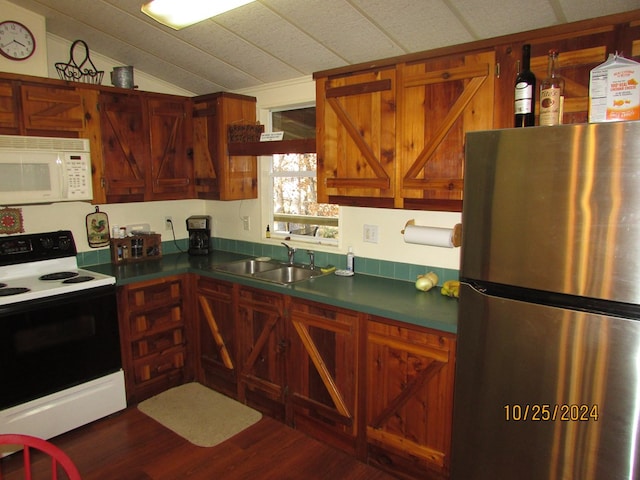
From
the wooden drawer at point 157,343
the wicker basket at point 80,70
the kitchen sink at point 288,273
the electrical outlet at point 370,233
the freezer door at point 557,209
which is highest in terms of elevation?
the wicker basket at point 80,70

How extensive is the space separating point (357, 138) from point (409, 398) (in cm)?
141

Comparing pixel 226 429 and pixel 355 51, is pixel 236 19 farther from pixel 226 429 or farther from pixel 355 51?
pixel 226 429

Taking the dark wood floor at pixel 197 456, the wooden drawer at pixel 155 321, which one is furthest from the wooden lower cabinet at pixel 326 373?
the wooden drawer at pixel 155 321

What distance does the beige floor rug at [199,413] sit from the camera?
274 cm

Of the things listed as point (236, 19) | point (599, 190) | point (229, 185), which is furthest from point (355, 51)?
point (599, 190)

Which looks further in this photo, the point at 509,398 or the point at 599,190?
the point at 509,398

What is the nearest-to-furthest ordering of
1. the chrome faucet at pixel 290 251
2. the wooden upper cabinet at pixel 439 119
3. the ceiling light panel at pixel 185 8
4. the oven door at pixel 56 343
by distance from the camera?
the ceiling light panel at pixel 185 8 → the wooden upper cabinet at pixel 439 119 → the oven door at pixel 56 343 → the chrome faucet at pixel 290 251

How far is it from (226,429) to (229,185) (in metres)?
1.74

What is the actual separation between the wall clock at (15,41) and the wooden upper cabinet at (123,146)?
18.4 inches

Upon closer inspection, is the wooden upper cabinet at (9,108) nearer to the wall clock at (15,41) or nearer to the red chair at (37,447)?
the wall clock at (15,41)

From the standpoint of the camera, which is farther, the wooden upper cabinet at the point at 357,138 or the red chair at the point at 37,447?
the wooden upper cabinet at the point at 357,138

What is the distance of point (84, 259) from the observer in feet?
10.9

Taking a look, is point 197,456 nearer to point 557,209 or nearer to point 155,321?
point 155,321

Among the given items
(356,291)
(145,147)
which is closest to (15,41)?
(145,147)
